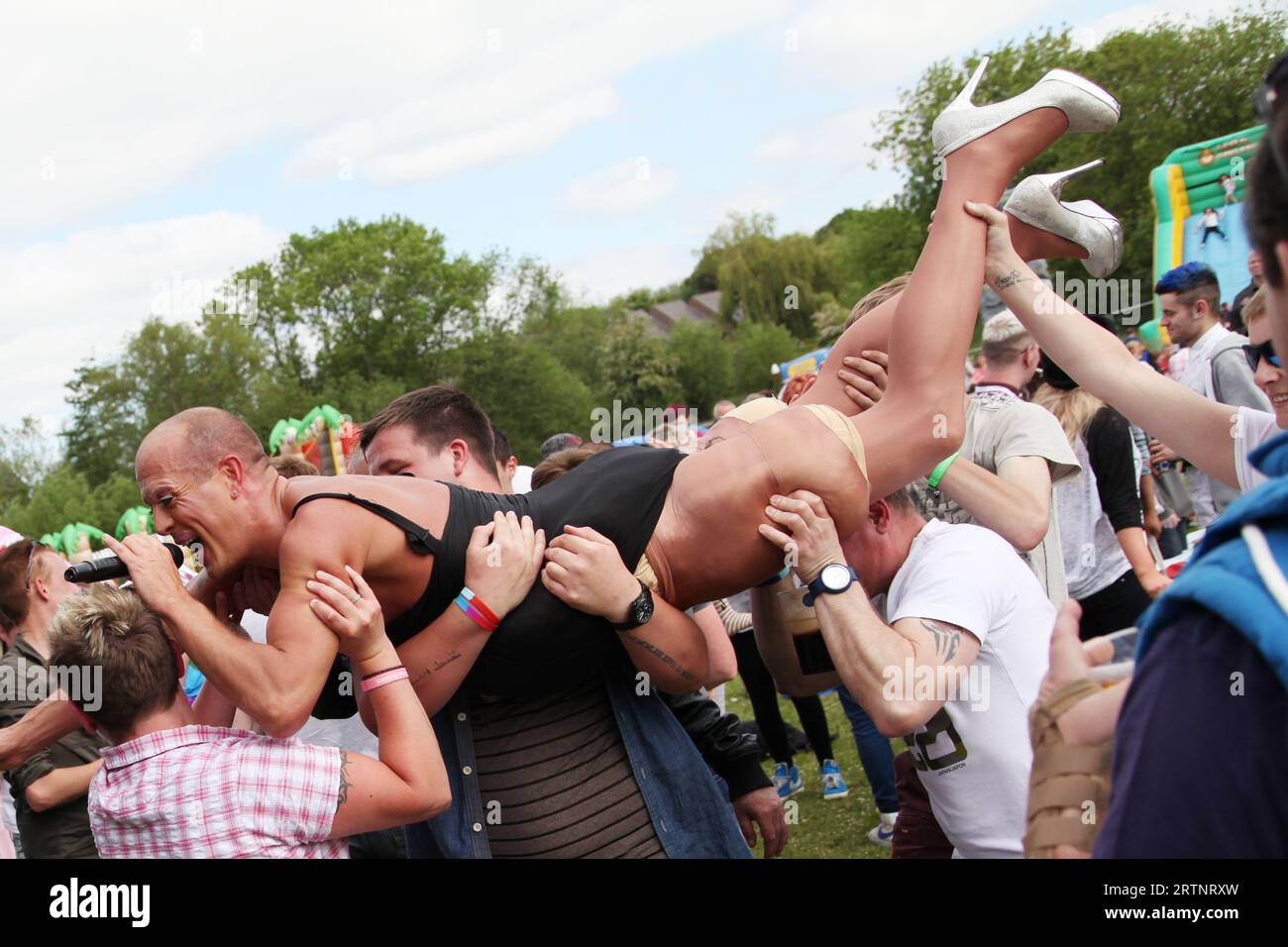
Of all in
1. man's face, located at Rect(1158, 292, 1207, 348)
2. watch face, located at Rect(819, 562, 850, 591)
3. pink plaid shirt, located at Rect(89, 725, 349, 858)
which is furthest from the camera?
man's face, located at Rect(1158, 292, 1207, 348)

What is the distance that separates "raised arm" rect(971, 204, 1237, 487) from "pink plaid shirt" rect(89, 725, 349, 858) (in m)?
1.95

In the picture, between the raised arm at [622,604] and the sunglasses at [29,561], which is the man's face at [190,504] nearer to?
the raised arm at [622,604]

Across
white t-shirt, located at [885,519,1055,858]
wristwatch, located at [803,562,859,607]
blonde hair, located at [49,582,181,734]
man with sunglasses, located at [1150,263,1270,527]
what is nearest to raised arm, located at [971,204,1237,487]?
white t-shirt, located at [885,519,1055,858]

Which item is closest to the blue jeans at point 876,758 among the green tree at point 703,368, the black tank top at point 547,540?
the black tank top at point 547,540

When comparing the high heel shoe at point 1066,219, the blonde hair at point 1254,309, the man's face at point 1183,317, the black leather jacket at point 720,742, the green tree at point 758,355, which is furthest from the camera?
the green tree at point 758,355

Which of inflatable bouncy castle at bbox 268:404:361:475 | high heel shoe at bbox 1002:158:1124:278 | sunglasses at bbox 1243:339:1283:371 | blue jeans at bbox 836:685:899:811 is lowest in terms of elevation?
blue jeans at bbox 836:685:899:811

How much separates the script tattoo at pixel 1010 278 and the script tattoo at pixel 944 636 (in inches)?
33.7

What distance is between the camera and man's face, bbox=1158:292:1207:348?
5.83 m

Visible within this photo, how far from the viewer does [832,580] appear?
8.07 feet

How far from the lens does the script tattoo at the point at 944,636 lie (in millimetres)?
2369

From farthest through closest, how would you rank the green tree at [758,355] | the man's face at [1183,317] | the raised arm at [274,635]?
the green tree at [758,355], the man's face at [1183,317], the raised arm at [274,635]

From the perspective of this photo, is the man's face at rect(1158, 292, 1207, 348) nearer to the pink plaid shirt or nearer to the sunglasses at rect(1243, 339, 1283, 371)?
the sunglasses at rect(1243, 339, 1283, 371)
